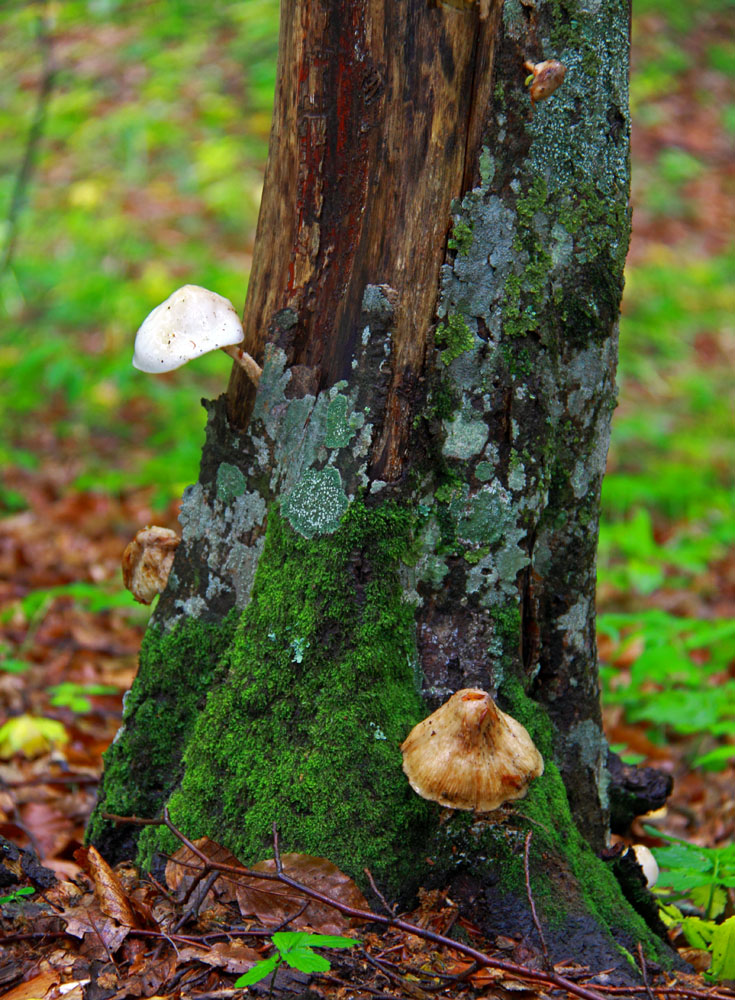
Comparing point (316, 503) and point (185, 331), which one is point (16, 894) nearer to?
point (316, 503)

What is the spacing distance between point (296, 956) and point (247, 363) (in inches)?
63.3

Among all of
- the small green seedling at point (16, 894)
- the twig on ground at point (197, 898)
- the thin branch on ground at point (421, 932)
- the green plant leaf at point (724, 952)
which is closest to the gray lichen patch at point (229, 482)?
the thin branch on ground at point (421, 932)

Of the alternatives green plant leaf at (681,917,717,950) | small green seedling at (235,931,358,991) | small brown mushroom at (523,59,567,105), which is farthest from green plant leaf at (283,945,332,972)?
small brown mushroom at (523,59,567,105)

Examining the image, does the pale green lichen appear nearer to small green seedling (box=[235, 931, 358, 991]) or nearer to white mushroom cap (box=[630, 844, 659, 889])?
small green seedling (box=[235, 931, 358, 991])

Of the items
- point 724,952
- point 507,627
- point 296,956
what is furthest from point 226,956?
point 724,952

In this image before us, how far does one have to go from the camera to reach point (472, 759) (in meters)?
2.11

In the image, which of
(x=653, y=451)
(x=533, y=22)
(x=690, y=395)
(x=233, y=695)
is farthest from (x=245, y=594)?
(x=690, y=395)

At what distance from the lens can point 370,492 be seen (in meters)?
2.36

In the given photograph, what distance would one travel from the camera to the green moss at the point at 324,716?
90.5 inches

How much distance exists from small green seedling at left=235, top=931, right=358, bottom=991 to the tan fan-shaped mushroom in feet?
1.49

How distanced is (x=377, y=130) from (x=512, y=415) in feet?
2.98

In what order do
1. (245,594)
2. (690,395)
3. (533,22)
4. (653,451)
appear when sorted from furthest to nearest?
1. (690,395)
2. (653,451)
3. (245,594)
4. (533,22)

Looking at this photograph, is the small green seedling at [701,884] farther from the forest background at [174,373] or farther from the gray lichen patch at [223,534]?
the gray lichen patch at [223,534]

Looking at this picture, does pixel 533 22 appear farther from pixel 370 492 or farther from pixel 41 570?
pixel 41 570
